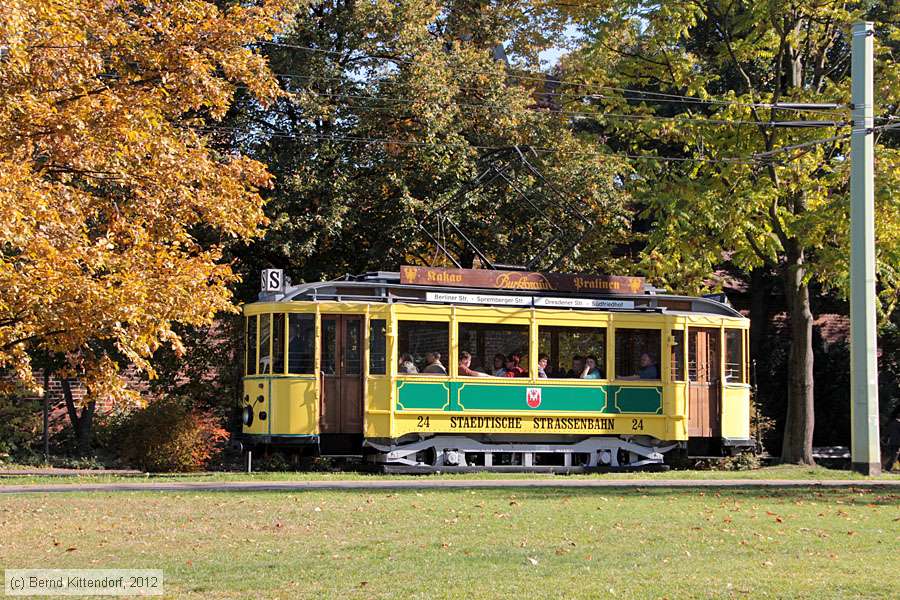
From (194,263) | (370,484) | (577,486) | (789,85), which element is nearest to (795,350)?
(789,85)

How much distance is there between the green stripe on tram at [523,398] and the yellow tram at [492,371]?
2cm

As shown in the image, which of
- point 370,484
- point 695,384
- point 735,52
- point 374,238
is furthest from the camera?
point 374,238

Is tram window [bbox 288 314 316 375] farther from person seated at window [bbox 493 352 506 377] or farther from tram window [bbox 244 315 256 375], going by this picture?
person seated at window [bbox 493 352 506 377]

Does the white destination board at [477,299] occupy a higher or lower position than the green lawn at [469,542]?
higher

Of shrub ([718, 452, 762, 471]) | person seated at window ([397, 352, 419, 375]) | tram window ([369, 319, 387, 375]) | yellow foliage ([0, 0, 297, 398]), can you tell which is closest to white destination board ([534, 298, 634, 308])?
person seated at window ([397, 352, 419, 375])

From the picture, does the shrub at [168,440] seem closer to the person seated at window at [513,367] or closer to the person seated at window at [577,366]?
the person seated at window at [513,367]

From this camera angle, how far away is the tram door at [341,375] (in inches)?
875

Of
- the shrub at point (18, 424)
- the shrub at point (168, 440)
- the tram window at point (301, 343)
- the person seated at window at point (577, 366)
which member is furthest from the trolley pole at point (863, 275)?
the shrub at point (18, 424)

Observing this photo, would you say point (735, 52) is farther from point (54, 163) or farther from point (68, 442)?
point (68, 442)

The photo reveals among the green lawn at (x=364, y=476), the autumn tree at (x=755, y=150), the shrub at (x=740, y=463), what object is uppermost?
the autumn tree at (x=755, y=150)

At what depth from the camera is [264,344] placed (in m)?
22.3

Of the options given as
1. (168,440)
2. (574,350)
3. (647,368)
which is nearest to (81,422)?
(168,440)

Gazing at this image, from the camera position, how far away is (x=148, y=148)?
18.4m

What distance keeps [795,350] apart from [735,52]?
253 inches
